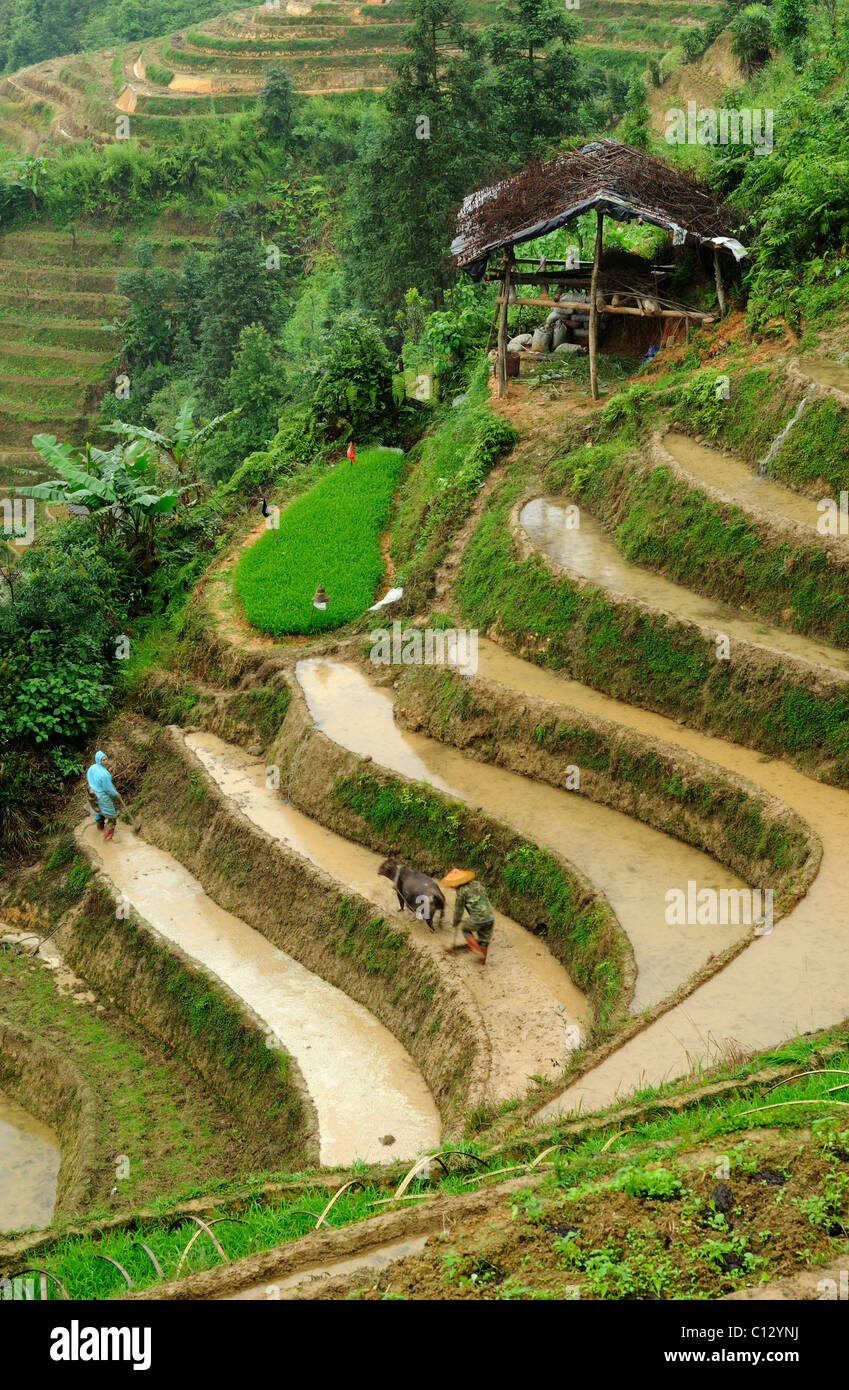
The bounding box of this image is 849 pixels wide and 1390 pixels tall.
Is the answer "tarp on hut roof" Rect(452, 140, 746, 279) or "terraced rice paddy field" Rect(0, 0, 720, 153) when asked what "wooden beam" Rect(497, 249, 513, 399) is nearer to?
"tarp on hut roof" Rect(452, 140, 746, 279)

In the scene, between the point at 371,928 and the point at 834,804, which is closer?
the point at 834,804

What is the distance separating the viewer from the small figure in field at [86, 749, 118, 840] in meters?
17.0

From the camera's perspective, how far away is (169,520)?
2283cm

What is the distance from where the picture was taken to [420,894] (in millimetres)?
12656

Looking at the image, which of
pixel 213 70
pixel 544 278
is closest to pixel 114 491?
pixel 544 278

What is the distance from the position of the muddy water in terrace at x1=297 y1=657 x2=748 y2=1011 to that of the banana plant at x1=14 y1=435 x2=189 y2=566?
18.6 ft

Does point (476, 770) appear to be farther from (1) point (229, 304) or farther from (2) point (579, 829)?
(1) point (229, 304)

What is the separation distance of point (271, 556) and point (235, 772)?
514 centimetres

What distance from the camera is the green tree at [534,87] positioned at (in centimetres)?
3234

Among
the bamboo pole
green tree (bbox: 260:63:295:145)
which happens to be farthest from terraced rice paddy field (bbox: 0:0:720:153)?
the bamboo pole

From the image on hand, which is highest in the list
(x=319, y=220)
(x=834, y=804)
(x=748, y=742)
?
(x=319, y=220)
